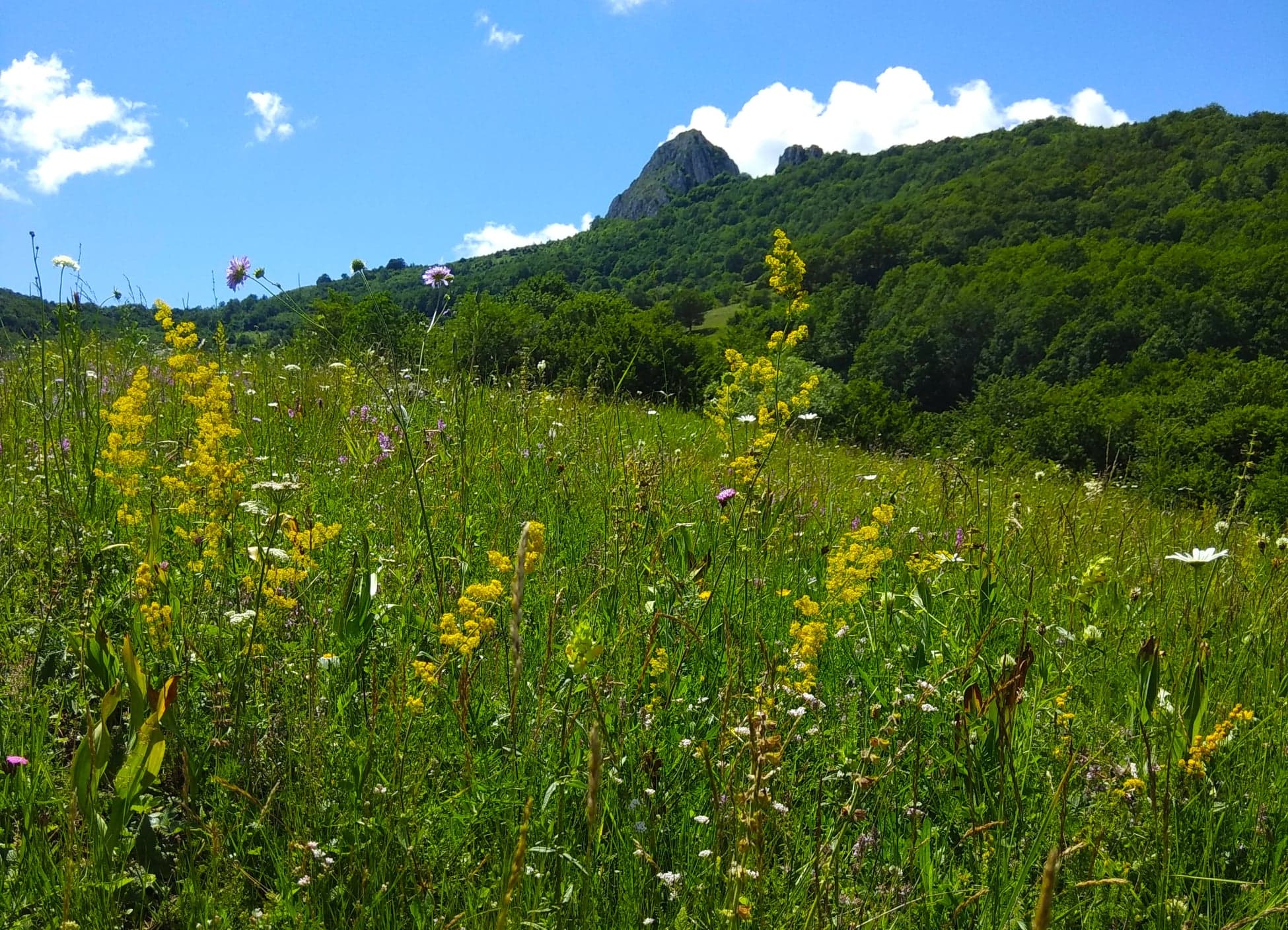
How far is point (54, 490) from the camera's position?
8.67 ft

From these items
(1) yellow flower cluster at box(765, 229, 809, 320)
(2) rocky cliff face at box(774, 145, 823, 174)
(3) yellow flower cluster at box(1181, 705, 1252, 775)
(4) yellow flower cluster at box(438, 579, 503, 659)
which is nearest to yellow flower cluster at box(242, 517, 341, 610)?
(4) yellow flower cluster at box(438, 579, 503, 659)

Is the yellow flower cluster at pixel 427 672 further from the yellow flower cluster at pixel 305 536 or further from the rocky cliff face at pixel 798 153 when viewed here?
the rocky cliff face at pixel 798 153

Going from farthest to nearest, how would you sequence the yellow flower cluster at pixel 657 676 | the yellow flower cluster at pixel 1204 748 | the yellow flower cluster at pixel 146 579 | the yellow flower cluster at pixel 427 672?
1. the yellow flower cluster at pixel 146 579
2. the yellow flower cluster at pixel 657 676
3. the yellow flower cluster at pixel 1204 748
4. the yellow flower cluster at pixel 427 672

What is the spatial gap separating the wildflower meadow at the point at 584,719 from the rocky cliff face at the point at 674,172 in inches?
6747

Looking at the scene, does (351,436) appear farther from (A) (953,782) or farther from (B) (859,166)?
(B) (859,166)

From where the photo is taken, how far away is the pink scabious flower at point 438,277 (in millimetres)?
3807

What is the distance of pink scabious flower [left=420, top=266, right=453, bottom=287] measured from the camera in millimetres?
3807

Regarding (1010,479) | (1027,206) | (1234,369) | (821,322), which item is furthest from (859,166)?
(1010,479)

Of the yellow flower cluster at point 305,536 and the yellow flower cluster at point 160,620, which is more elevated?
the yellow flower cluster at point 305,536

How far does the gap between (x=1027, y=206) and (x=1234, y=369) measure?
4706 cm

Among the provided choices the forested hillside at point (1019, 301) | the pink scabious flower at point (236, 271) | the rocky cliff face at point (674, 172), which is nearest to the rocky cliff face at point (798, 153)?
the rocky cliff face at point (674, 172)

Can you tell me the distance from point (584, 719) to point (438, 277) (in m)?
2.85

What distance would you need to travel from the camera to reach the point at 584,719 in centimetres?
171

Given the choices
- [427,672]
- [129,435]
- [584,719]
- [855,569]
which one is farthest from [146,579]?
[855,569]
